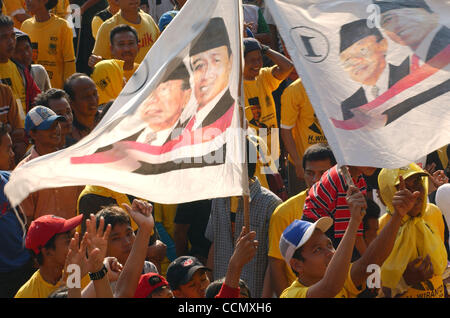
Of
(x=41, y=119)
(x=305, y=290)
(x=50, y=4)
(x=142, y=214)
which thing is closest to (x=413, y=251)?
(x=305, y=290)

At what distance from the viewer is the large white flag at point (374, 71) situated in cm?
537

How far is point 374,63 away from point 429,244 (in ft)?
4.80

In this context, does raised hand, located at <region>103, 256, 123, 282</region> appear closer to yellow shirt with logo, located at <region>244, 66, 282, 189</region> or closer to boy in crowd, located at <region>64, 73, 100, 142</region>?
boy in crowd, located at <region>64, 73, 100, 142</region>

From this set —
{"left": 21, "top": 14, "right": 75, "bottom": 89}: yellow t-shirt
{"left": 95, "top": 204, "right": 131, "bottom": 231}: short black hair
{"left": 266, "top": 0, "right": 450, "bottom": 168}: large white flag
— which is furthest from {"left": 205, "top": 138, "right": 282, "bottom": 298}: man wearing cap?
{"left": 21, "top": 14, "right": 75, "bottom": 89}: yellow t-shirt

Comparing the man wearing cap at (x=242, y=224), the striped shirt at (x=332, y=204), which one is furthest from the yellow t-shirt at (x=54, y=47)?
the striped shirt at (x=332, y=204)

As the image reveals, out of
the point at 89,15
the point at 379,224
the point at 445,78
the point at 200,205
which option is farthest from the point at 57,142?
the point at 89,15

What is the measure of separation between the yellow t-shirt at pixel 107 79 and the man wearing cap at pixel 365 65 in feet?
12.5

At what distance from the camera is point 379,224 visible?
21.7ft

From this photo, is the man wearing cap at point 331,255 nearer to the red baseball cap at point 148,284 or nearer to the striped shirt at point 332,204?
the striped shirt at point 332,204

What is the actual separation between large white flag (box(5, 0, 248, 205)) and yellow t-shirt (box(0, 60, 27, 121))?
3.40 metres

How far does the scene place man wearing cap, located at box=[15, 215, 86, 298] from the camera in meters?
5.85

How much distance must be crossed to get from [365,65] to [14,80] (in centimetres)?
416

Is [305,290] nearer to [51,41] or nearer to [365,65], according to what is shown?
[365,65]
